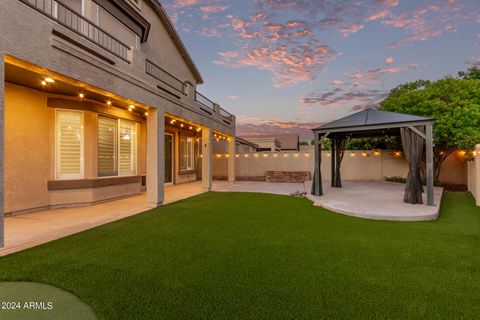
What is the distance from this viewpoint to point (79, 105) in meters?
7.44

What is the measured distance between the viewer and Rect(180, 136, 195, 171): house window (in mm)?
15311

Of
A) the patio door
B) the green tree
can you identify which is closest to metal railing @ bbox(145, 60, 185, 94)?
the patio door

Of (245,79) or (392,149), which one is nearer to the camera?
(392,149)

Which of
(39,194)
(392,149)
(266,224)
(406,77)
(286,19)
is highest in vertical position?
(286,19)

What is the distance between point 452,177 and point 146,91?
54.1 ft

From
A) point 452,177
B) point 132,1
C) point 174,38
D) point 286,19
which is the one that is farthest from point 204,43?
point 452,177

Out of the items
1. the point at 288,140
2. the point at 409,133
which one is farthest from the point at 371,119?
the point at 288,140

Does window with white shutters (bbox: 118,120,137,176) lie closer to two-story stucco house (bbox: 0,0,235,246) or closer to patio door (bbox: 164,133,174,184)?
two-story stucco house (bbox: 0,0,235,246)

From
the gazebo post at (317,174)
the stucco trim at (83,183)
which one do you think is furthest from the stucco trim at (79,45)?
the gazebo post at (317,174)

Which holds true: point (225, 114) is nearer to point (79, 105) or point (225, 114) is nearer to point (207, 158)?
point (207, 158)

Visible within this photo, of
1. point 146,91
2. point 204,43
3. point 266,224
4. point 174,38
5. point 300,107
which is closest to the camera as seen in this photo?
point 266,224

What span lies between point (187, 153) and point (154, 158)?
27.9 ft

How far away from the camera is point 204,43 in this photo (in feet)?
57.7

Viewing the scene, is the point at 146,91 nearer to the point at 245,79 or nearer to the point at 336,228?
the point at 336,228
